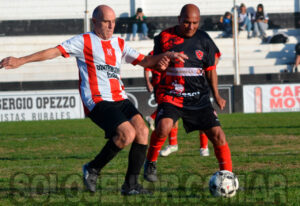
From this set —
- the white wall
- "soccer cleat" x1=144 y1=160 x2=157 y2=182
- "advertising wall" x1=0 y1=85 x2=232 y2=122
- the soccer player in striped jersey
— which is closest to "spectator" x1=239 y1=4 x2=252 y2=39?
the white wall

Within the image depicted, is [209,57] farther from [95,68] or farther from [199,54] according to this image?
[95,68]

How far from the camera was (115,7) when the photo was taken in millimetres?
30703

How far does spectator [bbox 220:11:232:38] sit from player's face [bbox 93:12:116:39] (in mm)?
21939

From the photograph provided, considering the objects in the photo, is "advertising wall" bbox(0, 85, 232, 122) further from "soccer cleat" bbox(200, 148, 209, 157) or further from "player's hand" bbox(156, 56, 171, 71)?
"player's hand" bbox(156, 56, 171, 71)

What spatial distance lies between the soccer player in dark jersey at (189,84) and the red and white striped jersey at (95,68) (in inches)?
28.3

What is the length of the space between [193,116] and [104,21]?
1.49m

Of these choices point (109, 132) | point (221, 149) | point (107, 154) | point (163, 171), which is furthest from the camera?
point (163, 171)

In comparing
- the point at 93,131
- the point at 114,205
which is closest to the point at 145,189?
the point at 114,205

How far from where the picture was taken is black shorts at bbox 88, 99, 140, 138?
6.17 metres

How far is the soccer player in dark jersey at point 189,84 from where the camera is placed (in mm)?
6734

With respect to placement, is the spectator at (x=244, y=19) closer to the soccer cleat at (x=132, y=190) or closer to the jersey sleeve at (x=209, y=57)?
the jersey sleeve at (x=209, y=57)

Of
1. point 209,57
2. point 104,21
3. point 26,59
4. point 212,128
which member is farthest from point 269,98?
point 26,59

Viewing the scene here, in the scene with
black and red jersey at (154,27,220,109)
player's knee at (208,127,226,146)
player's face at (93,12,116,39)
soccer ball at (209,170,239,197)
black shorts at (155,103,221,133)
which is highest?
player's face at (93,12,116,39)

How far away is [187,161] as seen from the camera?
8898 millimetres
